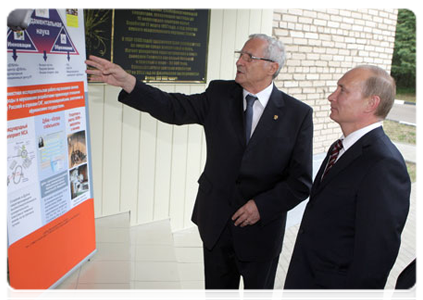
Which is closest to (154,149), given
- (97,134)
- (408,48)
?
(97,134)

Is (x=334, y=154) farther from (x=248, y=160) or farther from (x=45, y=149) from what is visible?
(x=45, y=149)

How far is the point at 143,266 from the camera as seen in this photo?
3.34 metres

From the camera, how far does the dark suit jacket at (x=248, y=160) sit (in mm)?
2174

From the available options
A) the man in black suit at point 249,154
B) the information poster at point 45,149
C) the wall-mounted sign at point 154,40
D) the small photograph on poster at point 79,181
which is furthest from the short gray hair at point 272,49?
the wall-mounted sign at point 154,40

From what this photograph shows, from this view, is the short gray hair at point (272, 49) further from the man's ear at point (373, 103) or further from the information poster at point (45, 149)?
the information poster at point (45, 149)

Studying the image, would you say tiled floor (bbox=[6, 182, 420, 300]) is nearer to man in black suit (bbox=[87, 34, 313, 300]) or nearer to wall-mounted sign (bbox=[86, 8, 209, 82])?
man in black suit (bbox=[87, 34, 313, 300])

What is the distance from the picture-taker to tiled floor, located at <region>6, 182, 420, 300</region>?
2734 millimetres

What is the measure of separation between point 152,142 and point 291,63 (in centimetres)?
219

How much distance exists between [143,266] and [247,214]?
60.3 inches

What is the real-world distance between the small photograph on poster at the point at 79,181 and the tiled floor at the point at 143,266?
585mm

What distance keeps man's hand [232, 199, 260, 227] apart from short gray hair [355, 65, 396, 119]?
84 centimetres

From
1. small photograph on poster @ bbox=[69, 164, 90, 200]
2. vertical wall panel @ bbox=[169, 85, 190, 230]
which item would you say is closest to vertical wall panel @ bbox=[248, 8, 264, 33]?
vertical wall panel @ bbox=[169, 85, 190, 230]

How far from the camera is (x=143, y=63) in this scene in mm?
3627

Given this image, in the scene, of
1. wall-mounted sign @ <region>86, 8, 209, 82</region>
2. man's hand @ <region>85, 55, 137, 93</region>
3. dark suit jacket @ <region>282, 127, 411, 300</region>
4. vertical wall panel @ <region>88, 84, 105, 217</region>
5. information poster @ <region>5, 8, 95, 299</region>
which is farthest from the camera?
vertical wall panel @ <region>88, 84, 105, 217</region>
